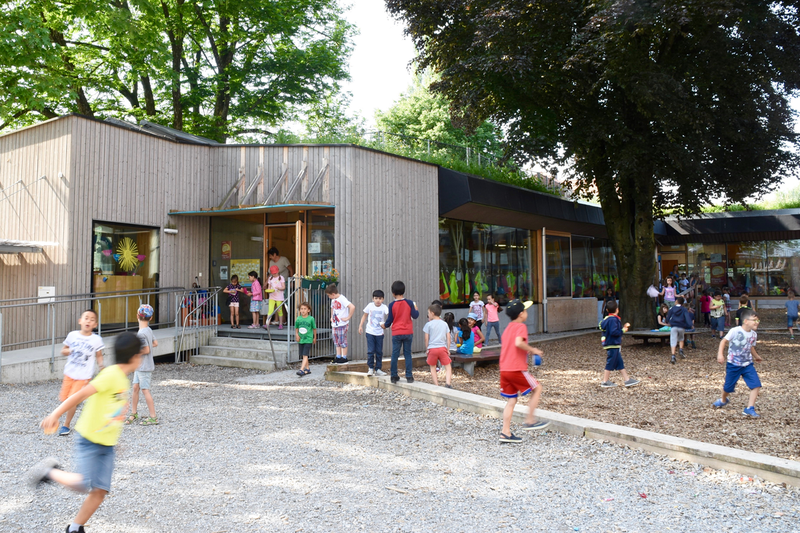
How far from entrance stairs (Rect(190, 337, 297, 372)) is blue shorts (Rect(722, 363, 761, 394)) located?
758cm

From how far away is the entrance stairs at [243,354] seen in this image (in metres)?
11.4

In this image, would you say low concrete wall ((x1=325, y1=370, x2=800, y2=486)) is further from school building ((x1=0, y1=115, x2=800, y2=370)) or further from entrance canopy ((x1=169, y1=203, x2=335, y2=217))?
entrance canopy ((x1=169, y1=203, x2=335, y2=217))

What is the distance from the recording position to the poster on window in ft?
47.8

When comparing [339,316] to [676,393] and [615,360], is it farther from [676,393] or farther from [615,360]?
[676,393]

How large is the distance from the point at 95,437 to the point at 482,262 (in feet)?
46.6

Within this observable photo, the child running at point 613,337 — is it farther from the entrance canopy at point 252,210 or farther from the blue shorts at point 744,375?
the entrance canopy at point 252,210

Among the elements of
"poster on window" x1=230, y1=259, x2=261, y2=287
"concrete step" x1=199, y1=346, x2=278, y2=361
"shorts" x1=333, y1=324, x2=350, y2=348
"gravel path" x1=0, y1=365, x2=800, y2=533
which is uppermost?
"poster on window" x1=230, y1=259, x2=261, y2=287

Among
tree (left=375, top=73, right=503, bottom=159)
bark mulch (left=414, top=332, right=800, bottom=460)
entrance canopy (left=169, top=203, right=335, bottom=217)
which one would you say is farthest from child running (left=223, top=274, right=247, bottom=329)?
tree (left=375, top=73, right=503, bottom=159)

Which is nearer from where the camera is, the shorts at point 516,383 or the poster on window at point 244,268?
the shorts at point 516,383

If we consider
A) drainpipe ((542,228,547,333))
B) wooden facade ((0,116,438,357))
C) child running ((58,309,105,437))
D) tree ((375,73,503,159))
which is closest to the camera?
child running ((58,309,105,437))

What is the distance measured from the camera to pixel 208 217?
14344mm

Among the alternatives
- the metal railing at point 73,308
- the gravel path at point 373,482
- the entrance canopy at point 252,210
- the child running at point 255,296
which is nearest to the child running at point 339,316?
the entrance canopy at point 252,210

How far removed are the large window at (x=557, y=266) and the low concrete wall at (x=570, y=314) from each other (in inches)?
13.5

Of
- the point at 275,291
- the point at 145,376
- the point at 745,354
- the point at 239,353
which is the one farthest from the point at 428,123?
the point at 145,376
